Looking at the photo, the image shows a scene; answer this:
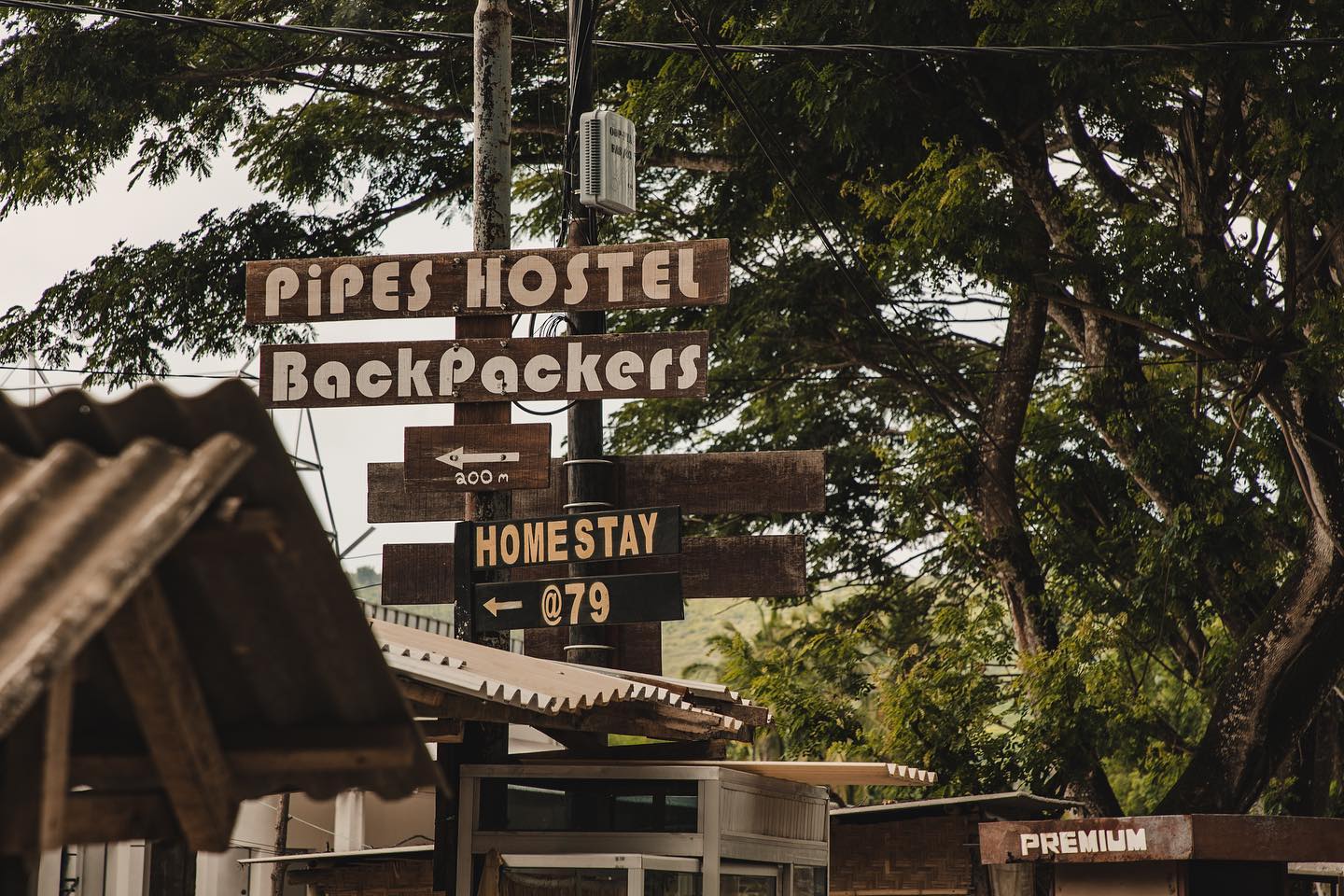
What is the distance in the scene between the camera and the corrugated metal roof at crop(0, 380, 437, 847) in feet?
8.18

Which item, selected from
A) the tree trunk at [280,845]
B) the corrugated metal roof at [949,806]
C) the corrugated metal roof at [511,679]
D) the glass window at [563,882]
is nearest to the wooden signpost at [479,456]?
the corrugated metal roof at [511,679]

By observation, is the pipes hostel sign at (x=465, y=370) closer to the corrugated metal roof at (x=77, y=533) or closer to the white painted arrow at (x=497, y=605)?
the white painted arrow at (x=497, y=605)

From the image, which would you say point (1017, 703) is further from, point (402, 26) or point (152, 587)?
point (152, 587)

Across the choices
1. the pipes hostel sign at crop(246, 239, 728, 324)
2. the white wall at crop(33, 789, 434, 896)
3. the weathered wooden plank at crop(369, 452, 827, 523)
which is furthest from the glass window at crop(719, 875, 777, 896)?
the white wall at crop(33, 789, 434, 896)

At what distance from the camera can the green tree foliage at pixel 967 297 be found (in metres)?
15.7

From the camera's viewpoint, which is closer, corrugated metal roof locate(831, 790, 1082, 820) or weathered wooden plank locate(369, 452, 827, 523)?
weathered wooden plank locate(369, 452, 827, 523)

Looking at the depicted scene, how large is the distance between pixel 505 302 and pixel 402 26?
13240 millimetres

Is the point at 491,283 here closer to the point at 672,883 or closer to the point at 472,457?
the point at 472,457

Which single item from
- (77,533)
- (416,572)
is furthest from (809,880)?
(77,533)

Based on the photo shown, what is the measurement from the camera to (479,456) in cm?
1017

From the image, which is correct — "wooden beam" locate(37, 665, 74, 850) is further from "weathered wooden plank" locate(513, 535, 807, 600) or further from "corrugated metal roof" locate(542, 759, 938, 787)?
"weathered wooden plank" locate(513, 535, 807, 600)

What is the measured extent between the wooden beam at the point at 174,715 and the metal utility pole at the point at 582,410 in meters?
6.97

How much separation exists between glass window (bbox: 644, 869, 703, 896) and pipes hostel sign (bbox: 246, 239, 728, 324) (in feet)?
11.5

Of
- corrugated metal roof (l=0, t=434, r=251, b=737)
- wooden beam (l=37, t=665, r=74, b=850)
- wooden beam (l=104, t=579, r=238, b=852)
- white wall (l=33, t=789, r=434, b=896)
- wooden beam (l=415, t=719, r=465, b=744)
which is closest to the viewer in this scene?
corrugated metal roof (l=0, t=434, r=251, b=737)
